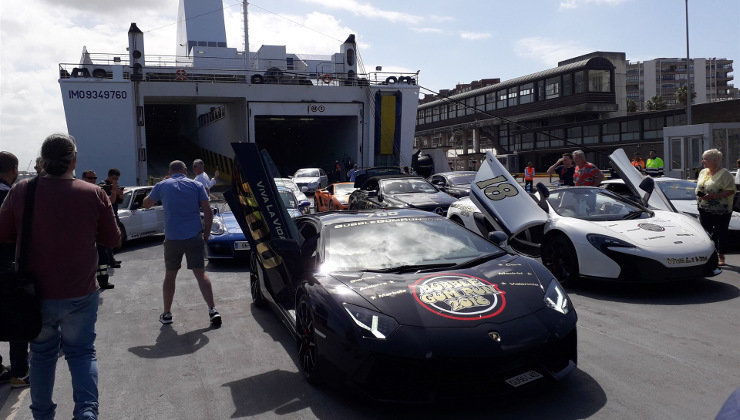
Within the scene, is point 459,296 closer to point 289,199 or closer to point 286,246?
point 286,246

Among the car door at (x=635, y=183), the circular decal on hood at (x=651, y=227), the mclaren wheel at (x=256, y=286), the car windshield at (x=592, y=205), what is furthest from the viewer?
the car door at (x=635, y=183)

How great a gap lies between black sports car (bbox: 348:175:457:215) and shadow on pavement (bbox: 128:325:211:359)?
6658mm

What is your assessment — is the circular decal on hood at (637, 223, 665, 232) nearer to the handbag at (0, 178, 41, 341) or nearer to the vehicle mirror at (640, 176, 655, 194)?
the vehicle mirror at (640, 176, 655, 194)

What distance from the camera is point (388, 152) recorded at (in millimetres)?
29453

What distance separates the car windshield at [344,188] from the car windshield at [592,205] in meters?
8.48

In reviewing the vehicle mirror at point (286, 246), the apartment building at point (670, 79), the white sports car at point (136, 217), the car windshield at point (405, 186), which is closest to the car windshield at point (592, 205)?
the vehicle mirror at point (286, 246)

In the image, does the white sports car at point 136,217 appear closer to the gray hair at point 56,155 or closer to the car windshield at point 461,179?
the gray hair at point 56,155

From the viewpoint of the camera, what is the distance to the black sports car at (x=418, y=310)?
130 inches

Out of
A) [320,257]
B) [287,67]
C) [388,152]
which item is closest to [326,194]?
[320,257]

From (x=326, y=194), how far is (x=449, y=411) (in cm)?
1241

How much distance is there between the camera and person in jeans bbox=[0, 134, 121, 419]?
310 centimetres

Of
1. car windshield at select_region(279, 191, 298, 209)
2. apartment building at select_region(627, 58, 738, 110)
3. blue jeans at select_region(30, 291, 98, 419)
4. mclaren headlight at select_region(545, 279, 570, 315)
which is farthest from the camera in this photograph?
apartment building at select_region(627, 58, 738, 110)

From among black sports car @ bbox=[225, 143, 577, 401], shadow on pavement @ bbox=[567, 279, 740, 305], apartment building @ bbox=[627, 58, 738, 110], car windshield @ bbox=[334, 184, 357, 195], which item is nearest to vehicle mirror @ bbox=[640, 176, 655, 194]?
shadow on pavement @ bbox=[567, 279, 740, 305]

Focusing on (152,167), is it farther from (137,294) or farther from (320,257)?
(320,257)
